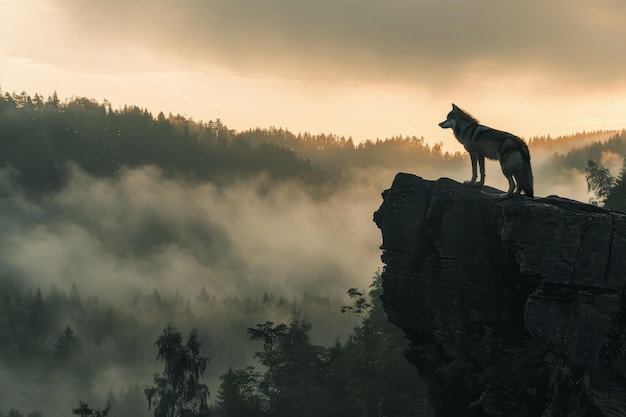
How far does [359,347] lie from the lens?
62625mm

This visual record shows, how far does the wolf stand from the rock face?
0.77 m

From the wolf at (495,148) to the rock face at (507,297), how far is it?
77cm

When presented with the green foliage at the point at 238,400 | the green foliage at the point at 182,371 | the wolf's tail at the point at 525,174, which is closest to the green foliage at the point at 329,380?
the green foliage at the point at 238,400

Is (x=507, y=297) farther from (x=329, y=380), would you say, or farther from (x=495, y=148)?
(x=329, y=380)

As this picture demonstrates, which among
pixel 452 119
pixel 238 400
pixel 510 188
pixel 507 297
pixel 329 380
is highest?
pixel 452 119

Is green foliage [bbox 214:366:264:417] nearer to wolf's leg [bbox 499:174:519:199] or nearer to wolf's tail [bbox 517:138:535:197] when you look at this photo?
wolf's leg [bbox 499:174:519:199]

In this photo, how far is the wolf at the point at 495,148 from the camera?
925 inches

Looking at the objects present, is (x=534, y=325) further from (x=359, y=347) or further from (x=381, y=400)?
(x=359, y=347)

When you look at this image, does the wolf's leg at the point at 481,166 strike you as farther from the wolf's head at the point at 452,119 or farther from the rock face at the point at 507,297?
the wolf's head at the point at 452,119

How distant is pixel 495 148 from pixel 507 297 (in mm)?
5777

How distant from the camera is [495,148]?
80.1 ft

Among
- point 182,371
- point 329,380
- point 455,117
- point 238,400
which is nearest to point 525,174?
point 455,117

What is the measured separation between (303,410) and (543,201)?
4178 cm

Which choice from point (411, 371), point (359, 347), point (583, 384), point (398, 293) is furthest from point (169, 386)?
A: point (583, 384)
